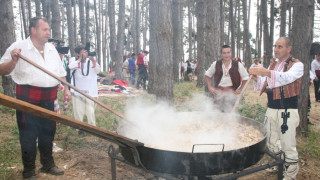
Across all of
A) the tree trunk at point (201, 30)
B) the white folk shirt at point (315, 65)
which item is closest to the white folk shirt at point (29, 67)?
the tree trunk at point (201, 30)

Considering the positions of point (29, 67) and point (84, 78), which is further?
point (84, 78)

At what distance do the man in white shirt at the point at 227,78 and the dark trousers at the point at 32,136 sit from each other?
3.05 m

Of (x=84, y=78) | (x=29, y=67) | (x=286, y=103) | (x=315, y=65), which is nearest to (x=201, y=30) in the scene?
(x=315, y=65)

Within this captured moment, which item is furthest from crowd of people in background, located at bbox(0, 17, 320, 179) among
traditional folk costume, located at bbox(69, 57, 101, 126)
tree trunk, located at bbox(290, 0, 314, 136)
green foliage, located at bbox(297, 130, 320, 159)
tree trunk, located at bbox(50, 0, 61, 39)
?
tree trunk, located at bbox(50, 0, 61, 39)

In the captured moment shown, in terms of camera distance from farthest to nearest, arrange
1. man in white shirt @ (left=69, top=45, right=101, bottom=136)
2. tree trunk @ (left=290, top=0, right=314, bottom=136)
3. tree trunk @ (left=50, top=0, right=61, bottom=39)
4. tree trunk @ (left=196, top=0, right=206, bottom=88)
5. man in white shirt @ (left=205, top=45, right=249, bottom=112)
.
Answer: tree trunk @ (left=196, top=0, right=206, bottom=88), tree trunk @ (left=50, top=0, right=61, bottom=39), man in white shirt @ (left=69, top=45, right=101, bottom=136), tree trunk @ (left=290, top=0, right=314, bottom=136), man in white shirt @ (left=205, top=45, right=249, bottom=112)

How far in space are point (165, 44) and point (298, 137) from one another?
3.61 meters

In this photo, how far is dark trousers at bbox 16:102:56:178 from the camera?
348 centimetres

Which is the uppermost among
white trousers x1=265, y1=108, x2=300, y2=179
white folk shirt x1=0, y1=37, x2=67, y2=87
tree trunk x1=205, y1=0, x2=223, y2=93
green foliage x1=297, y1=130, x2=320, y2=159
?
tree trunk x1=205, y1=0, x2=223, y2=93

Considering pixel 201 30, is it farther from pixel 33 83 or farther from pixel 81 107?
pixel 33 83

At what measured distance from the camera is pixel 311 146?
5.03 metres

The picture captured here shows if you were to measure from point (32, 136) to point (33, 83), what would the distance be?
0.76 m

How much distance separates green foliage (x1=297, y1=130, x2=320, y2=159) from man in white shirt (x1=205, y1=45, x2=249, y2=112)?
1.64m

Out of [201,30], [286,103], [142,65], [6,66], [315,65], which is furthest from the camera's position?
[201,30]

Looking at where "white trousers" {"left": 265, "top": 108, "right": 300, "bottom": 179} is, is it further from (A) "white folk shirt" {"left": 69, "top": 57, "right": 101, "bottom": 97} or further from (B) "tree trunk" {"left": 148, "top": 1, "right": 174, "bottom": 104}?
(A) "white folk shirt" {"left": 69, "top": 57, "right": 101, "bottom": 97}
